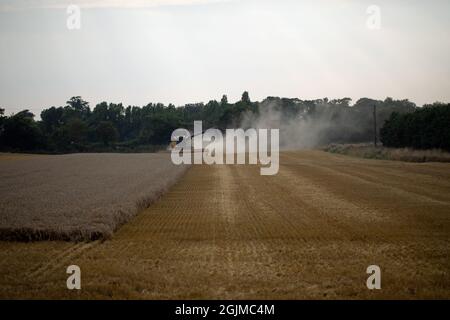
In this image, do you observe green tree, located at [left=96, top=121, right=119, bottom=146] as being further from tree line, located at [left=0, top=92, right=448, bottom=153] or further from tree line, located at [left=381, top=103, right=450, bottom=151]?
tree line, located at [left=381, top=103, right=450, bottom=151]

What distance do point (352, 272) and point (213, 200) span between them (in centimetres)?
1008

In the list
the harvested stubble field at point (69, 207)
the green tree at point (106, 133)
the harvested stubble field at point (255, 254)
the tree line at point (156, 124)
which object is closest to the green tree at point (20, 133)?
the tree line at point (156, 124)

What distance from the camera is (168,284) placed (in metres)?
7.69

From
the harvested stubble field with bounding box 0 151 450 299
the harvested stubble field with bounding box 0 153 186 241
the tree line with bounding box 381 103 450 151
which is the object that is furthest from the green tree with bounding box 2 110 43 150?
the harvested stubble field with bounding box 0 151 450 299

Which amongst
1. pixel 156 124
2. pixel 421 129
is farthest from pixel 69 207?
pixel 156 124

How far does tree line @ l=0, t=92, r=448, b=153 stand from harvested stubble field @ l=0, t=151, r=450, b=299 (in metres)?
53.5

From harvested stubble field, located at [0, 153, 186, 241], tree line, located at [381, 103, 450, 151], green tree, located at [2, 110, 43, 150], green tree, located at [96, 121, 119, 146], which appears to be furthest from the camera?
green tree, located at [96, 121, 119, 146]

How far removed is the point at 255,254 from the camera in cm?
959

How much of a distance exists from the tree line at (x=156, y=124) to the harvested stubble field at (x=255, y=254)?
53458mm

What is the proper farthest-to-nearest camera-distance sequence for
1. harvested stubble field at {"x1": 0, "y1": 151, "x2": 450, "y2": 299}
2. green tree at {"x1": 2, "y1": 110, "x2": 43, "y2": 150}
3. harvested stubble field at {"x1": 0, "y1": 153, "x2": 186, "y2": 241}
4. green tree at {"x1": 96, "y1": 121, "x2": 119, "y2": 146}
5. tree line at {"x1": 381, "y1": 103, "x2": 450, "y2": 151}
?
1. green tree at {"x1": 96, "y1": 121, "x2": 119, "y2": 146}
2. green tree at {"x1": 2, "y1": 110, "x2": 43, "y2": 150}
3. tree line at {"x1": 381, "y1": 103, "x2": 450, "y2": 151}
4. harvested stubble field at {"x1": 0, "y1": 153, "x2": 186, "y2": 241}
5. harvested stubble field at {"x1": 0, "y1": 151, "x2": 450, "y2": 299}

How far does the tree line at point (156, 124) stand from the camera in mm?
83938

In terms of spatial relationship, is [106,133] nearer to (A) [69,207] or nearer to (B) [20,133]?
(B) [20,133]

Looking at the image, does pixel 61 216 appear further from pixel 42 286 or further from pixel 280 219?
pixel 280 219

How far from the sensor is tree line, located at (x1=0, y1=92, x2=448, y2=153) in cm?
8394
